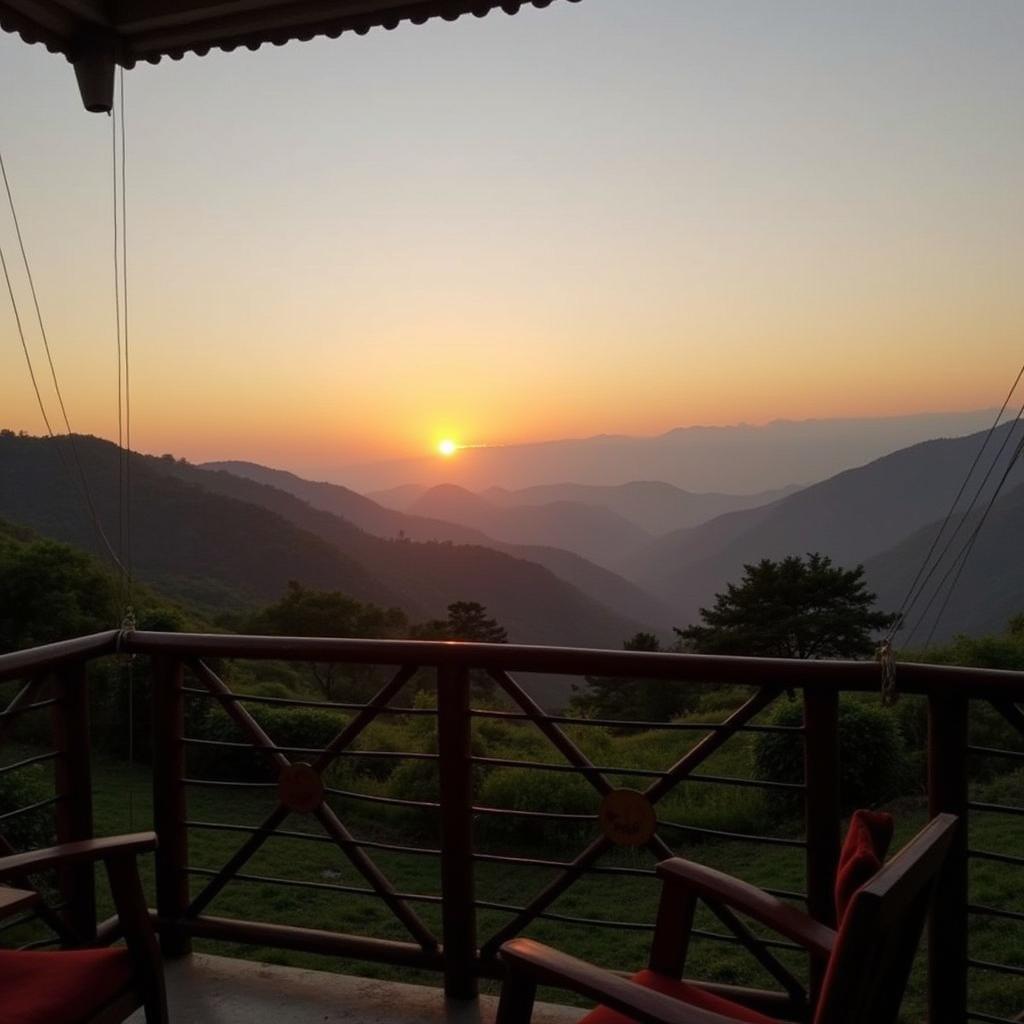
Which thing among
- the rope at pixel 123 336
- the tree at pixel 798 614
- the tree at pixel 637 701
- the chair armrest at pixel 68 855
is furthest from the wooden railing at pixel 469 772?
the tree at pixel 798 614

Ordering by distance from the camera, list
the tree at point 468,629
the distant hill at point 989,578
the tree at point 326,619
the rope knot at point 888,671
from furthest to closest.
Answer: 1. the distant hill at point 989,578
2. the tree at point 468,629
3. the tree at point 326,619
4. the rope knot at point 888,671

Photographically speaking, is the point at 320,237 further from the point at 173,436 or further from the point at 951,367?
the point at 173,436

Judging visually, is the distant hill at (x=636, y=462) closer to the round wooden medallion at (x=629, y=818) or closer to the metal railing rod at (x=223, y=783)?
the metal railing rod at (x=223, y=783)

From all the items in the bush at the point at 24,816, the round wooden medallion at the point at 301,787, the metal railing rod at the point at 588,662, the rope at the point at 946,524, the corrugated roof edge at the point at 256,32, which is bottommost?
the bush at the point at 24,816

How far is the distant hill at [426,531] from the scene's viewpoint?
182 feet

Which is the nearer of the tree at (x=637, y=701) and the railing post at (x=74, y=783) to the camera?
the railing post at (x=74, y=783)

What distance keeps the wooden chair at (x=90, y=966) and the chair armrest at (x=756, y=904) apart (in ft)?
3.53

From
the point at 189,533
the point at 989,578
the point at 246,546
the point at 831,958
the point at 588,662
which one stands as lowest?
the point at 989,578

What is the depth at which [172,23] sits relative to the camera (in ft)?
9.05

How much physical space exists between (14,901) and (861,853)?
1.52 m

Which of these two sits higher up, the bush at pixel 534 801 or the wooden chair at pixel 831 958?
the wooden chair at pixel 831 958

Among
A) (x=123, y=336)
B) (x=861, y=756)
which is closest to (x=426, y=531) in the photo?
(x=861, y=756)

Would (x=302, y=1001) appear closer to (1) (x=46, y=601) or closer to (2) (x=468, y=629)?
(1) (x=46, y=601)

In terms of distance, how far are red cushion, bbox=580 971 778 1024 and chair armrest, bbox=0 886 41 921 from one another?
108 centimetres
